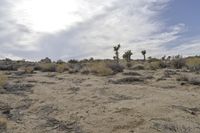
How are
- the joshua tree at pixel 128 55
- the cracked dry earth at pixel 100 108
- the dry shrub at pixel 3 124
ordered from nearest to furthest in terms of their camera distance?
the cracked dry earth at pixel 100 108, the dry shrub at pixel 3 124, the joshua tree at pixel 128 55

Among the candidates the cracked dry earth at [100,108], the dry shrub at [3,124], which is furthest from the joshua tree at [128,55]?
the dry shrub at [3,124]

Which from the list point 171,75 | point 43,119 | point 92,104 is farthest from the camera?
point 171,75

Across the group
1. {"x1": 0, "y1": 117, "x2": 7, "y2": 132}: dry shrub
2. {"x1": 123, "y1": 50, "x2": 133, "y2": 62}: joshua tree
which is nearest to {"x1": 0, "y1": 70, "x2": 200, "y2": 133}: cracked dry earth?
{"x1": 0, "y1": 117, "x2": 7, "y2": 132}: dry shrub

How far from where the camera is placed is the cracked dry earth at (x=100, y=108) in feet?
39.8

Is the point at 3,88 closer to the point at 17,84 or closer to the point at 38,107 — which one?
the point at 17,84

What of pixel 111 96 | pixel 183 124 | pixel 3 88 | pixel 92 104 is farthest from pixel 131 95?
pixel 3 88

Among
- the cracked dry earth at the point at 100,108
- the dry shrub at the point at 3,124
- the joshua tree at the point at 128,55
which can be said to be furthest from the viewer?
the joshua tree at the point at 128,55

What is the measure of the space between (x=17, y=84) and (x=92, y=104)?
6.67 metres

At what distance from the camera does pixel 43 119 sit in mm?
13703

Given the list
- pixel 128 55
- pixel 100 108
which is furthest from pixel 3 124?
pixel 128 55

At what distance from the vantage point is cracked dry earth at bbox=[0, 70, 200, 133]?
12141mm

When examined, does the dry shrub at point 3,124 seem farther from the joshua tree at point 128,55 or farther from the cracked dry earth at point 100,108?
the joshua tree at point 128,55

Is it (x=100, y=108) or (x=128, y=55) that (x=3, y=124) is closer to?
(x=100, y=108)

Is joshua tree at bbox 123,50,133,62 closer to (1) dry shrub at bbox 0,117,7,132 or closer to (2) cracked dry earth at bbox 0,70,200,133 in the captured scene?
(2) cracked dry earth at bbox 0,70,200,133
